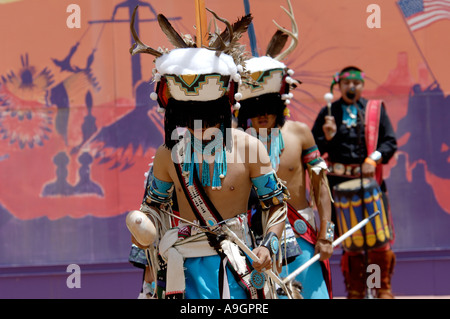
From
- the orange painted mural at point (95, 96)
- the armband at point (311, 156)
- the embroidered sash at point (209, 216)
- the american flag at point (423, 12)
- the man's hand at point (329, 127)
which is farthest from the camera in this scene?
the american flag at point (423, 12)

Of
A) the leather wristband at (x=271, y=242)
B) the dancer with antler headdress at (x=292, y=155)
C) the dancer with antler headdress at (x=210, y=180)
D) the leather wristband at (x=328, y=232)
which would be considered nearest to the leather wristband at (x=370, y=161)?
the dancer with antler headdress at (x=292, y=155)

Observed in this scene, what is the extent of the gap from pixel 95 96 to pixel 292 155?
9.79ft

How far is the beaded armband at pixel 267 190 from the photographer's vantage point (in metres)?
4.73

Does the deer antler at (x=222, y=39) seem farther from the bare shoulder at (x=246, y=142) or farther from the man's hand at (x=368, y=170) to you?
the man's hand at (x=368, y=170)

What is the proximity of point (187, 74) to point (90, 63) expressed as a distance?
13.6 ft

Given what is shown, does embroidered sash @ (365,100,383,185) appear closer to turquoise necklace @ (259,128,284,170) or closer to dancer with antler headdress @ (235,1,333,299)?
dancer with antler headdress @ (235,1,333,299)

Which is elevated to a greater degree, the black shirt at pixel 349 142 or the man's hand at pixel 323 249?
the black shirt at pixel 349 142

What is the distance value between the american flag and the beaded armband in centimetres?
448

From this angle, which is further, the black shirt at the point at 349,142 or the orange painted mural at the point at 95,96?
Result: the orange painted mural at the point at 95,96

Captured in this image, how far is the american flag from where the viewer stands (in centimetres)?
868

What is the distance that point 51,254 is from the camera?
8.56 meters

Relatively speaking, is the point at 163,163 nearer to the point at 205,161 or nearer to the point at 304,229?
the point at 205,161

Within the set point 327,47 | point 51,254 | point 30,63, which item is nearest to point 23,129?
point 30,63

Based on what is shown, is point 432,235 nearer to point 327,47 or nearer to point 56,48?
point 327,47
